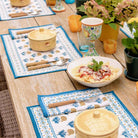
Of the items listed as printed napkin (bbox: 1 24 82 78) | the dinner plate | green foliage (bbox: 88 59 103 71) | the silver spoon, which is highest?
green foliage (bbox: 88 59 103 71)

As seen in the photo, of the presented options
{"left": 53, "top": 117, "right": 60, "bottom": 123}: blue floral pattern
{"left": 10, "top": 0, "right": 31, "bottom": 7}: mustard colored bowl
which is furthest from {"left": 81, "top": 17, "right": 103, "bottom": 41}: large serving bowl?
{"left": 10, "top": 0, "right": 31, "bottom": 7}: mustard colored bowl

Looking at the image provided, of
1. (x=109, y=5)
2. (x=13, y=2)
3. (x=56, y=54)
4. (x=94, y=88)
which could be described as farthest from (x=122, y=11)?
(x=13, y=2)

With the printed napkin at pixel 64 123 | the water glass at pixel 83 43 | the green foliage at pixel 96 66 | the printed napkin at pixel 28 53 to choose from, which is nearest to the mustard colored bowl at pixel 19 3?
the printed napkin at pixel 28 53

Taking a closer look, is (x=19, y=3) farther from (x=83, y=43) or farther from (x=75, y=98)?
(x=75, y=98)

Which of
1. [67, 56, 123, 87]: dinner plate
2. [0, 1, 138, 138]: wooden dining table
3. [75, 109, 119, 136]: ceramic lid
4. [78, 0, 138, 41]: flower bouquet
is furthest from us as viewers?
[78, 0, 138, 41]: flower bouquet

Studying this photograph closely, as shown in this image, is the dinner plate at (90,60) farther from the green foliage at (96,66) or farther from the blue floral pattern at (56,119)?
the blue floral pattern at (56,119)

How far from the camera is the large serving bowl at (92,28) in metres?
1.45

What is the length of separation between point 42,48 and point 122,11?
1.67ft

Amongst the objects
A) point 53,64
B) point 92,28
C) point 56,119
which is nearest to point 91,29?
point 92,28

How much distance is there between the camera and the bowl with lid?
5.17ft

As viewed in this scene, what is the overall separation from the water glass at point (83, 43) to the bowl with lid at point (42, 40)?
151 millimetres

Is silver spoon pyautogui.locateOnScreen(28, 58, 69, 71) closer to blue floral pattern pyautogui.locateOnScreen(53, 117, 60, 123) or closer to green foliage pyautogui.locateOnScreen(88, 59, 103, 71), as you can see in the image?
green foliage pyautogui.locateOnScreen(88, 59, 103, 71)

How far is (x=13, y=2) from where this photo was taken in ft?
7.59

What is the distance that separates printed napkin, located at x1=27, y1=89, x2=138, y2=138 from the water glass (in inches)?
20.4
